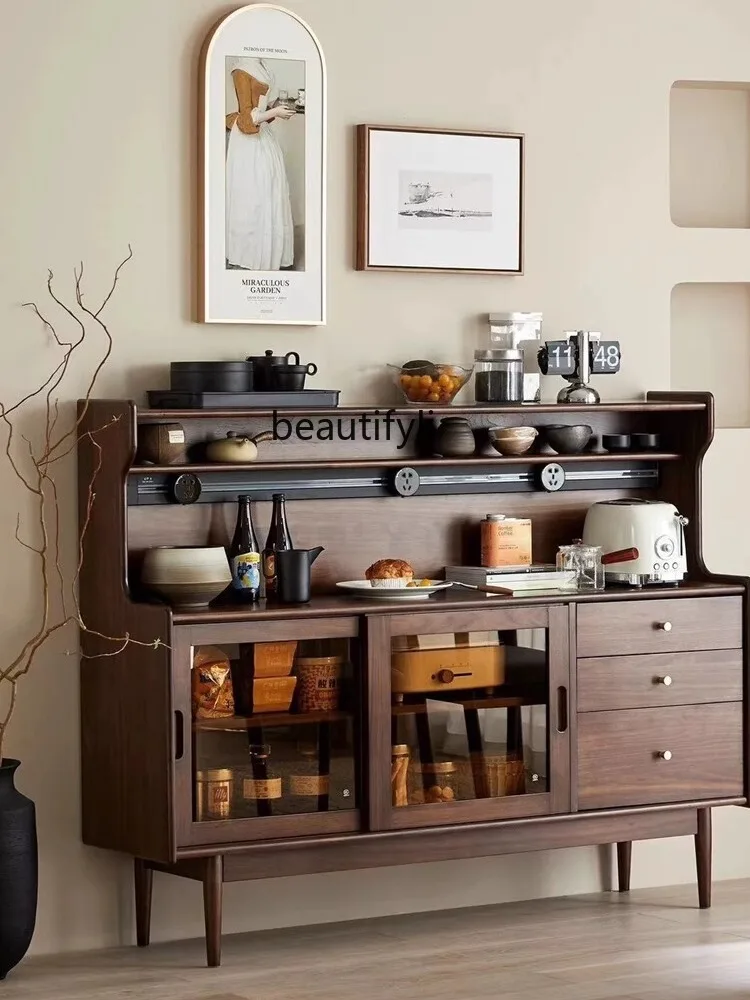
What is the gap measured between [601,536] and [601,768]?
637mm

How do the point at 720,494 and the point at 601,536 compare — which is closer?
the point at 601,536

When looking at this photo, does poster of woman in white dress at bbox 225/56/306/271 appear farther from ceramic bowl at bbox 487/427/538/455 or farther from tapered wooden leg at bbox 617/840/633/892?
tapered wooden leg at bbox 617/840/633/892

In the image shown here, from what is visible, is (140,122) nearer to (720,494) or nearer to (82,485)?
(82,485)

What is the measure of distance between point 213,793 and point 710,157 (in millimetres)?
2553

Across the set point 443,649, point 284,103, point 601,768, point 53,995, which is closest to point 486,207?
point 284,103

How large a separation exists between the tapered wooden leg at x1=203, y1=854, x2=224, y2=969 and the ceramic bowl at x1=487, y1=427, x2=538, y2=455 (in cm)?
134

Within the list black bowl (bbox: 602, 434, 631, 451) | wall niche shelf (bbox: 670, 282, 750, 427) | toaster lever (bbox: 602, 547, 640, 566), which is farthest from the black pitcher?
wall niche shelf (bbox: 670, 282, 750, 427)

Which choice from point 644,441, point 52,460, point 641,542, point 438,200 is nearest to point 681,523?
point 641,542

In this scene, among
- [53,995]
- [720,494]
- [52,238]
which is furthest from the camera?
[720,494]

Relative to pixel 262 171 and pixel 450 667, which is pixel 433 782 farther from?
pixel 262 171

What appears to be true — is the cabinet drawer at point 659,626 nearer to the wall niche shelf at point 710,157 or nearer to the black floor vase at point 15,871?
the wall niche shelf at point 710,157

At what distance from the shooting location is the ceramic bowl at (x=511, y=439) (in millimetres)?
4480

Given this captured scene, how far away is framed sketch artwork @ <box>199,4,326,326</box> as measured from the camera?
4262 millimetres

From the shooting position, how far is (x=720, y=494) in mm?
4926
